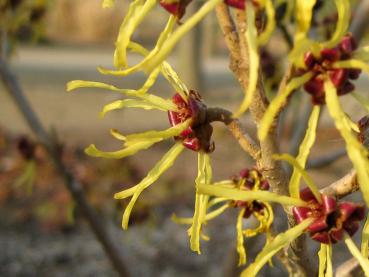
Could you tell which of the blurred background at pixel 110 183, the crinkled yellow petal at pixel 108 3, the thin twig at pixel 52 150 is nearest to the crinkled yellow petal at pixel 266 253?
the crinkled yellow petal at pixel 108 3

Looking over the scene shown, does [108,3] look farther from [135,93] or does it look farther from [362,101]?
[362,101]

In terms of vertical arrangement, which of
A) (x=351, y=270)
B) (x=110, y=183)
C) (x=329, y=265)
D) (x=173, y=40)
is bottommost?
(x=110, y=183)

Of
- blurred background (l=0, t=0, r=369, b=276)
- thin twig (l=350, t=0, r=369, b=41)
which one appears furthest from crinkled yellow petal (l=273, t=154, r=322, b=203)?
thin twig (l=350, t=0, r=369, b=41)

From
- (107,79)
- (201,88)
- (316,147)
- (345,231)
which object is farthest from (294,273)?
(107,79)

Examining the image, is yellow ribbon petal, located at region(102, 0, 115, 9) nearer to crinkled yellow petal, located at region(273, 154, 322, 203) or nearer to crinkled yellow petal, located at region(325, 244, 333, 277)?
crinkled yellow petal, located at region(273, 154, 322, 203)

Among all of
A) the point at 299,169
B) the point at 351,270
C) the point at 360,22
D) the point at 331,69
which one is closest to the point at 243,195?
the point at 299,169

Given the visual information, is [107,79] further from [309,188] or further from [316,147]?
[309,188]
